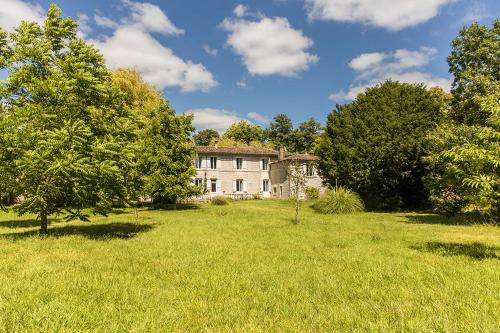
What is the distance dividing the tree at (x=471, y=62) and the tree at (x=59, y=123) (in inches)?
993

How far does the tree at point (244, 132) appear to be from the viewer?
8712 centimetres

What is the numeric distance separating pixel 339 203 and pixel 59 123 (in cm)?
2002

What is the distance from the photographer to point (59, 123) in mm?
14453

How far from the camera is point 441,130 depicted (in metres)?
22.2

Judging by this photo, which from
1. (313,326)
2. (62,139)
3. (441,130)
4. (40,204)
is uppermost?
(441,130)

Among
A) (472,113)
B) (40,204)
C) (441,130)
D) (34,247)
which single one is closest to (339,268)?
(34,247)

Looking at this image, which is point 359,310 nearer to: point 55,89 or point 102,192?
point 102,192

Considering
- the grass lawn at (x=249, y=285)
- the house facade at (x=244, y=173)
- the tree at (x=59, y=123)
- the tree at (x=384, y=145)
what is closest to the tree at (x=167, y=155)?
the tree at (x=384, y=145)

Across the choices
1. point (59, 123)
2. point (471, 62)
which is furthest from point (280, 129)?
point (59, 123)

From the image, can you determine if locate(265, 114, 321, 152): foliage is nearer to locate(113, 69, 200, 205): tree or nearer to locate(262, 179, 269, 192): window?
locate(262, 179, 269, 192): window

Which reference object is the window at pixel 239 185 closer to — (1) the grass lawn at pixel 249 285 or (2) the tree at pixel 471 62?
(2) the tree at pixel 471 62

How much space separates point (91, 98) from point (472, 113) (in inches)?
1026

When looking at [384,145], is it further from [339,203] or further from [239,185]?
[239,185]

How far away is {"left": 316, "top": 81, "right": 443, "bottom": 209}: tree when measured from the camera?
95.7ft
